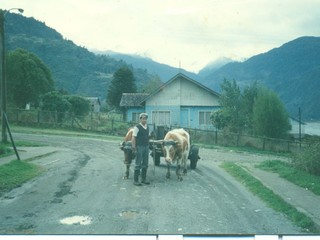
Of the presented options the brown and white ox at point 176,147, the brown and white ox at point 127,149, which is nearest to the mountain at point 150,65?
A: the brown and white ox at point 176,147

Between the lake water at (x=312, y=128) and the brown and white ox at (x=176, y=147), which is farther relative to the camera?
the brown and white ox at (x=176, y=147)

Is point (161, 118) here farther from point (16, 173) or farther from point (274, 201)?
point (16, 173)

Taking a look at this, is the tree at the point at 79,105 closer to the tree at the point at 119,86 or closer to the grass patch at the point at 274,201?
the tree at the point at 119,86

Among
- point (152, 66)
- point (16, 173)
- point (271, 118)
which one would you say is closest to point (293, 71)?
point (271, 118)

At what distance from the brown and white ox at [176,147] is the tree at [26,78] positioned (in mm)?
3786

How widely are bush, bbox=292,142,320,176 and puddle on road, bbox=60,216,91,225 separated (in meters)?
5.43

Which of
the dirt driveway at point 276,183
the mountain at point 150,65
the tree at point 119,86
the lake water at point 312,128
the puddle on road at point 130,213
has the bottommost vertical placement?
the puddle on road at point 130,213

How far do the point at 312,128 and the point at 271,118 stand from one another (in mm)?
1158

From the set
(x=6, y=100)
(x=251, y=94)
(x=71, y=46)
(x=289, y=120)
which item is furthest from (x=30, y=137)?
(x=251, y=94)

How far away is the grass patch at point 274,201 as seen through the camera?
6.82 meters

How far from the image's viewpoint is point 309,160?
10133 millimetres

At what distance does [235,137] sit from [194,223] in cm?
727

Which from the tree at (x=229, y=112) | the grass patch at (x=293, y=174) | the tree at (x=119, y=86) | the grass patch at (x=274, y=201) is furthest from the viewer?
the tree at (x=229, y=112)

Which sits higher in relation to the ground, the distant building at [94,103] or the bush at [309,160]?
the distant building at [94,103]
